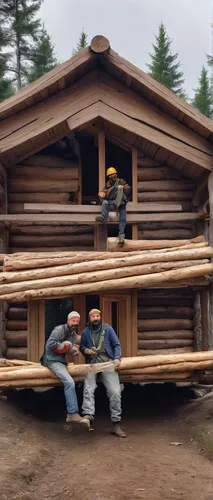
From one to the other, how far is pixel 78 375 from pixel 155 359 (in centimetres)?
154

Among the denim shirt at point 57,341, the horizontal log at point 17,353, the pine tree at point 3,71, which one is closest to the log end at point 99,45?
the denim shirt at point 57,341

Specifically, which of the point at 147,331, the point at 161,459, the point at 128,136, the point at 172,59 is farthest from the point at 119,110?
the point at 172,59

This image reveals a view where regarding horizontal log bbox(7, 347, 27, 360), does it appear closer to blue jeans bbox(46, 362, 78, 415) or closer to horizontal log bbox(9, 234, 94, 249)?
horizontal log bbox(9, 234, 94, 249)

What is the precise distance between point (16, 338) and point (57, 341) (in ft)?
13.9

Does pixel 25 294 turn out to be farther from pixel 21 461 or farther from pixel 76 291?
pixel 21 461

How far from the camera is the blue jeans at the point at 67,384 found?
8.12m

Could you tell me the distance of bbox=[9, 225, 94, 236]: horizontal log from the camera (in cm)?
1262

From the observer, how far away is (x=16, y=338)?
1229 centimetres

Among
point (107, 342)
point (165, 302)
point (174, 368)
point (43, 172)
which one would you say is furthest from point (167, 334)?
point (43, 172)

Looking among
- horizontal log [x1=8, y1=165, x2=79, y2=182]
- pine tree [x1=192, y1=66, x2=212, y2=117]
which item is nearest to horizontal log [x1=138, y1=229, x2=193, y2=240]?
horizontal log [x1=8, y1=165, x2=79, y2=182]

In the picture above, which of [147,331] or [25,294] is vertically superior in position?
[25,294]

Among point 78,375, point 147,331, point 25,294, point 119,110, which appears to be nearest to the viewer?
point 78,375

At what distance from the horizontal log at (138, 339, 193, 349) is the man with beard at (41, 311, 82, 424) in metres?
4.18

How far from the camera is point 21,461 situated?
6.56m
